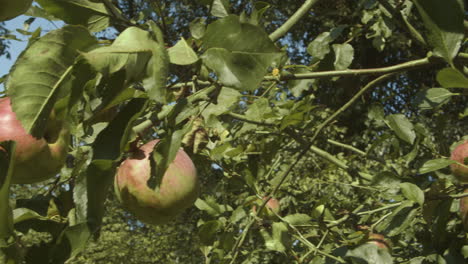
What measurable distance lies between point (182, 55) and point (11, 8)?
8.1 inches

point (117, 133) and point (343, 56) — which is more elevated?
point (117, 133)

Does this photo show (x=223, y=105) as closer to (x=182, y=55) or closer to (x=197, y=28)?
(x=197, y=28)

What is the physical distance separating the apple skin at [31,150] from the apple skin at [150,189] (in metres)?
0.12

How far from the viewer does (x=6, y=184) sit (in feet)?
1.51

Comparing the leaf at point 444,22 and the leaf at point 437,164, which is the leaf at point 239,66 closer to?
the leaf at point 444,22

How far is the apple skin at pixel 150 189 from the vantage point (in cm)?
80

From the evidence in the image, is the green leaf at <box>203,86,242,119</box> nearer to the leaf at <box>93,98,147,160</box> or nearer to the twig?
the twig

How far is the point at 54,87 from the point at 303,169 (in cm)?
463

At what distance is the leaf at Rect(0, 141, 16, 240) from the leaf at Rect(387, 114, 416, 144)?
0.87 m

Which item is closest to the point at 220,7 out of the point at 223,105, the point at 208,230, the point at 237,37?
the point at 223,105

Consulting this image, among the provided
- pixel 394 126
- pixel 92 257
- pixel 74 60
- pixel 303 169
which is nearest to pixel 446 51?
pixel 74 60

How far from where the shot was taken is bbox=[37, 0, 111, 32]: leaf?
1.93 ft

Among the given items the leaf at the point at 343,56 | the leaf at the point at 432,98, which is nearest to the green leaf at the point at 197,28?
the leaf at the point at 343,56

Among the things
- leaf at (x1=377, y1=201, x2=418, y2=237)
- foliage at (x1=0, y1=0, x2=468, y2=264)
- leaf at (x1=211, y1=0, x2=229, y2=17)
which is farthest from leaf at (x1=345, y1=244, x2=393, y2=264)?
leaf at (x1=211, y1=0, x2=229, y2=17)
